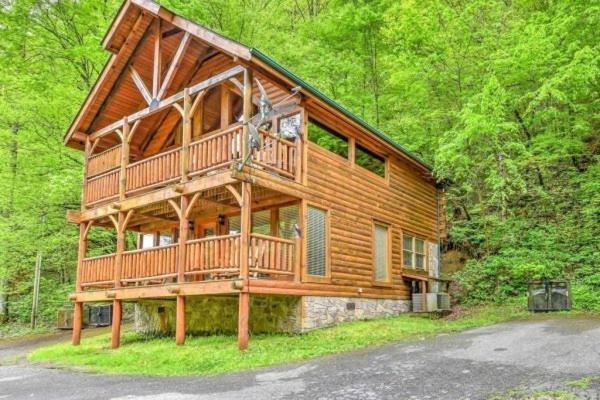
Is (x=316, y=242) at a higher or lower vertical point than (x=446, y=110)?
lower

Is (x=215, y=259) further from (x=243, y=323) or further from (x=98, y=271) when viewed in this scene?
(x=98, y=271)

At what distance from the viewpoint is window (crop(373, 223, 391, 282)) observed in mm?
14695

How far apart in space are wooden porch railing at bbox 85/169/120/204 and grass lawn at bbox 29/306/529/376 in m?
4.05

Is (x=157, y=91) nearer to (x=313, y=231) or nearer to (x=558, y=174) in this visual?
(x=313, y=231)

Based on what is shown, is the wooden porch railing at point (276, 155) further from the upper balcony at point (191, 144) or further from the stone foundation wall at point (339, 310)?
the stone foundation wall at point (339, 310)

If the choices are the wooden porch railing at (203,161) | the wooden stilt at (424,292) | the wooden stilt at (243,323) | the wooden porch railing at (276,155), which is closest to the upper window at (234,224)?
the wooden porch railing at (203,161)

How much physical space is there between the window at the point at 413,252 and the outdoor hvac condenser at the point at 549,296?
408 cm

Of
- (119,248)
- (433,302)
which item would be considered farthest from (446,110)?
(119,248)

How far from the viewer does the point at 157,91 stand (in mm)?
13367

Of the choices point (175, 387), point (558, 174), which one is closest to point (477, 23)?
point (558, 174)

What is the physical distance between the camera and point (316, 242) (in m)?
12.3

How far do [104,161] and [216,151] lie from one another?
517 centimetres

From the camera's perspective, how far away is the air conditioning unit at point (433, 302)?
1547 cm

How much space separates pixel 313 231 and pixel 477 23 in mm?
11258
